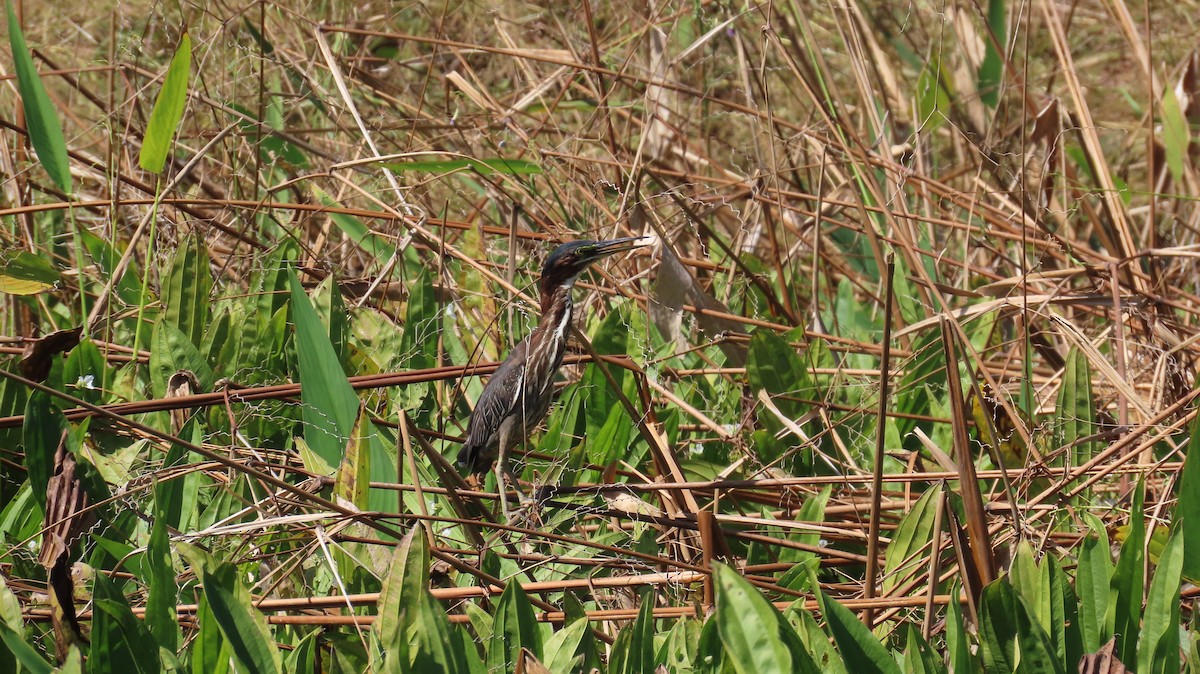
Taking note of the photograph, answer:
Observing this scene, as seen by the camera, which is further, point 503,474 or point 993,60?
point 993,60

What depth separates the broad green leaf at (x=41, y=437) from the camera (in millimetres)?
2604

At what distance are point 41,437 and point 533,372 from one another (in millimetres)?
1297

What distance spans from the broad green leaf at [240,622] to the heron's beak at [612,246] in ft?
4.64

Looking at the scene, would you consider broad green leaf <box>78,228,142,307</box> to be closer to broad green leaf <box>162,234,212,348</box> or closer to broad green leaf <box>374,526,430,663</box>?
broad green leaf <box>162,234,212,348</box>

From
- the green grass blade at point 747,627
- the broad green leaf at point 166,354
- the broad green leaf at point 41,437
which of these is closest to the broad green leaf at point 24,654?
the broad green leaf at point 41,437

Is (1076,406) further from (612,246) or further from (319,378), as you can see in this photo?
(319,378)

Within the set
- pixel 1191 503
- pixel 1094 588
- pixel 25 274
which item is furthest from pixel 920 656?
pixel 25 274

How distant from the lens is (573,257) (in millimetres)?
3348

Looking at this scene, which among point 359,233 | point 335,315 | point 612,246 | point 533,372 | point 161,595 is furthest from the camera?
point 359,233

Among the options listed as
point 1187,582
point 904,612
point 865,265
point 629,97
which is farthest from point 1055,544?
point 629,97

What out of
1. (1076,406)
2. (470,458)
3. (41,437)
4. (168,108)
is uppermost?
(168,108)

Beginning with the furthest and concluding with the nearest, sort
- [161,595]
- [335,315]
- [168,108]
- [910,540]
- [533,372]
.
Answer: [335,315]
[533,372]
[168,108]
[910,540]
[161,595]

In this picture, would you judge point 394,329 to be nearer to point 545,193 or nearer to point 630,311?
point 630,311

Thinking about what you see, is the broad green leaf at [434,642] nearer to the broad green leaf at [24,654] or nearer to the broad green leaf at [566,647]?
the broad green leaf at [566,647]
